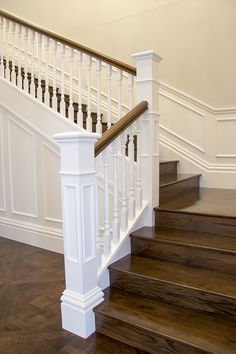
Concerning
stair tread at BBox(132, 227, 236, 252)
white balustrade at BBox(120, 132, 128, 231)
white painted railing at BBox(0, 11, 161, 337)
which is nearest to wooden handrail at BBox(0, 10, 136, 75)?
white painted railing at BBox(0, 11, 161, 337)

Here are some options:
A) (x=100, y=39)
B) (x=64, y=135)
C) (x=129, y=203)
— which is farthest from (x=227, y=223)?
(x=100, y=39)

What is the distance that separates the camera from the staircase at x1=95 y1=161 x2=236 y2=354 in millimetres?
1486

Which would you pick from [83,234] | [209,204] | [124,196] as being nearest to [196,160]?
[209,204]

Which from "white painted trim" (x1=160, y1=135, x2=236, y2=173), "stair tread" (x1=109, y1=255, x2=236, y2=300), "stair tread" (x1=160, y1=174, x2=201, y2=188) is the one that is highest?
"white painted trim" (x1=160, y1=135, x2=236, y2=173)

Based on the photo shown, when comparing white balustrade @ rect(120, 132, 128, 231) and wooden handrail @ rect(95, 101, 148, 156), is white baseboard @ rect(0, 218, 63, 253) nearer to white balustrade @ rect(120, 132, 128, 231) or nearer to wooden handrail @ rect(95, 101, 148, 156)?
white balustrade @ rect(120, 132, 128, 231)

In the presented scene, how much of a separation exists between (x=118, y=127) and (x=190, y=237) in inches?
35.0

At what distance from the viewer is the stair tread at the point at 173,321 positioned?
4.59ft

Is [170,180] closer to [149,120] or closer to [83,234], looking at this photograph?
[149,120]

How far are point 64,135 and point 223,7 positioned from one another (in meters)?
2.66

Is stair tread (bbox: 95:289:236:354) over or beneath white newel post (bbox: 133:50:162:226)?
beneath

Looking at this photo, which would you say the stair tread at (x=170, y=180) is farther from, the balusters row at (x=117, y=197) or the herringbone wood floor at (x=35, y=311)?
the herringbone wood floor at (x=35, y=311)

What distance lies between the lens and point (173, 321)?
156cm

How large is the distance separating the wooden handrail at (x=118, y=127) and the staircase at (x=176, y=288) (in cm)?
72

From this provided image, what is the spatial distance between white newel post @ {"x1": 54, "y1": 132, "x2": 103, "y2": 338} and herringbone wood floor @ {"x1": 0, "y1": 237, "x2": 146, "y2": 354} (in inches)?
4.0
